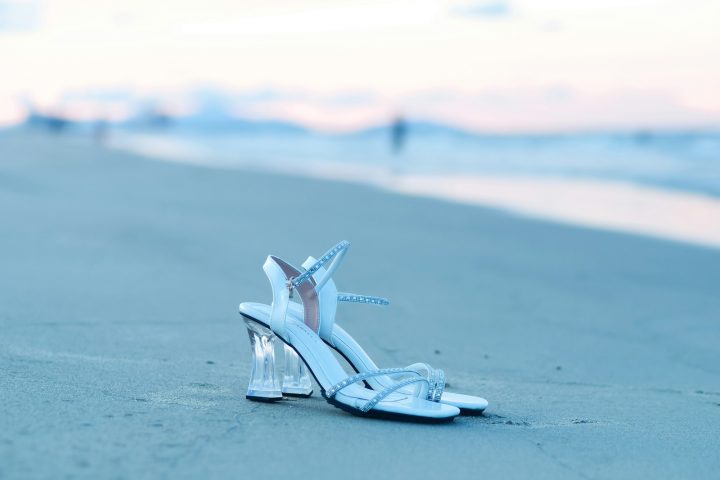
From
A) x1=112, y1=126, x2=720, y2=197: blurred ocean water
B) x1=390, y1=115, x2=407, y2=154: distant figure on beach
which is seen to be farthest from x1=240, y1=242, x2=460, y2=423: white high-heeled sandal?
x1=390, y1=115, x2=407, y2=154: distant figure on beach

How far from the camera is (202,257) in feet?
24.5

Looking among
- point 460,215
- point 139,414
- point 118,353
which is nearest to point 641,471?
point 139,414

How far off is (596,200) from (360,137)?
31568mm

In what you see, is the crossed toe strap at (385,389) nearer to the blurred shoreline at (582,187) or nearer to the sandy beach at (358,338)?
the sandy beach at (358,338)

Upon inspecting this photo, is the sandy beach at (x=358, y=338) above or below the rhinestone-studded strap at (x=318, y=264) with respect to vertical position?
below

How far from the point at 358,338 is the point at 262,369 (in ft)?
5.98

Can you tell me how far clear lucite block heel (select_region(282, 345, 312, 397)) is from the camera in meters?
3.67

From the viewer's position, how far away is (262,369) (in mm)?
3475

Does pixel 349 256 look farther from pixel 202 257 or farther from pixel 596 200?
pixel 596 200

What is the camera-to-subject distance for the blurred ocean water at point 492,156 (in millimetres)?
21469

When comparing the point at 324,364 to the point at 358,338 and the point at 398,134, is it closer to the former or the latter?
the point at 358,338

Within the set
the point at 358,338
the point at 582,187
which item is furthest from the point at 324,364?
the point at 582,187

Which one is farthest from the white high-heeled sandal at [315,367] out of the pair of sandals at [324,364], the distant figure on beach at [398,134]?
the distant figure on beach at [398,134]

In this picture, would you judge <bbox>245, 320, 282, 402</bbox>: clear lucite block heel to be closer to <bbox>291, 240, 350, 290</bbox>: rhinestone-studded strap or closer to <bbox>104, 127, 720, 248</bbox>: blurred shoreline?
<bbox>291, 240, 350, 290</bbox>: rhinestone-studded strap
